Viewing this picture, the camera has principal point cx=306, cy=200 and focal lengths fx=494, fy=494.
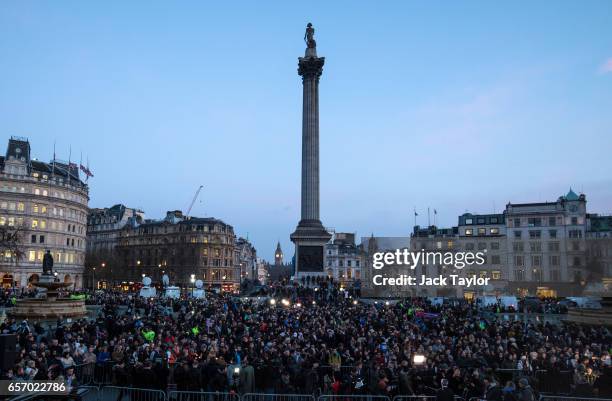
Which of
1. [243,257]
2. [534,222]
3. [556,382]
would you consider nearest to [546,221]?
[534,222]

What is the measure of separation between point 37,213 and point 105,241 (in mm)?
47207

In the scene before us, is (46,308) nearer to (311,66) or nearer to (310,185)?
(310,185)

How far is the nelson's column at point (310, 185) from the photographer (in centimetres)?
5450

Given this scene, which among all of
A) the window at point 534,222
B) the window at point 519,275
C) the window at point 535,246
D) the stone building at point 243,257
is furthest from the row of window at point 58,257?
the window at point 534,222

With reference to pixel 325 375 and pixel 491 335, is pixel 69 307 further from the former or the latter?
pixel 491 335

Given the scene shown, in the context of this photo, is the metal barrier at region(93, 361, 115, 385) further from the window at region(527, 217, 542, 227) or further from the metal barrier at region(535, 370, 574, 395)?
the window at region(527, 217, 542, 227)

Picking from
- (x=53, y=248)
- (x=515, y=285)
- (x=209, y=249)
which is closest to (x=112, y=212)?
(x=209, y=249)

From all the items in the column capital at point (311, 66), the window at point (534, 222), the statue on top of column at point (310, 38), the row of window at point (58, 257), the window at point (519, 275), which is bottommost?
the window at point (519, 275)

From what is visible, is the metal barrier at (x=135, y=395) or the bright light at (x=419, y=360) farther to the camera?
the bright light at (x=419, y=360)

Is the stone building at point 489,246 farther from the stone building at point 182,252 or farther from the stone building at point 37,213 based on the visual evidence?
the stone building at point 37,213

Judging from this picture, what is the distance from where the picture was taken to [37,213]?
90.7m

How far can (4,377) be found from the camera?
13625 mm

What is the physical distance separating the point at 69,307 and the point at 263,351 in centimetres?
2047

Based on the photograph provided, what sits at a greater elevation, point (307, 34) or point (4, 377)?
point (307, 34)
